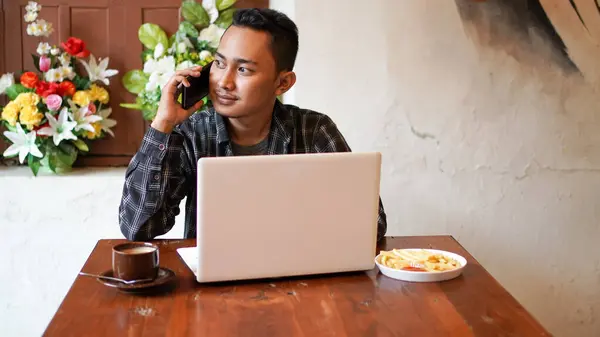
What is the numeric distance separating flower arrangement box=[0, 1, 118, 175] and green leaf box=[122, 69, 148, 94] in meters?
0.06

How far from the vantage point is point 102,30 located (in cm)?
264

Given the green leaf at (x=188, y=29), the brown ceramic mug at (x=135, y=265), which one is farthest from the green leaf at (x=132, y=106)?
the brown ceramic mug at (x=135, y=265)

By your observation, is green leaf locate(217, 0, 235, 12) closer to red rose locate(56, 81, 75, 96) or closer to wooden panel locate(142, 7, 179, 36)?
wooden panel locate(142, 7, 179, 36)

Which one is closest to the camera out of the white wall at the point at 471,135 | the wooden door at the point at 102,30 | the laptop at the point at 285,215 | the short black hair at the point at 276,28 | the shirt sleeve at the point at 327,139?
the laptop at the point at 285,215

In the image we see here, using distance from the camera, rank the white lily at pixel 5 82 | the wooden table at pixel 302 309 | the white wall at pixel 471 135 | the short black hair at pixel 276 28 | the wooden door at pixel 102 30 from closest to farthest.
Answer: the wooden table at pixel 302 309
the short black hair at pixel 276 28
the white wall at pixel 471 135
the white lily at pixel 5 82
the wooden door at pixel 102 30

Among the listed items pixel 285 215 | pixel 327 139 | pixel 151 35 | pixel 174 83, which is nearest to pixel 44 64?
pixel 151 35

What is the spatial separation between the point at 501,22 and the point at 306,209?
1.39 meters

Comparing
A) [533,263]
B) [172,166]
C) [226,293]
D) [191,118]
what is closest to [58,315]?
[226,293]

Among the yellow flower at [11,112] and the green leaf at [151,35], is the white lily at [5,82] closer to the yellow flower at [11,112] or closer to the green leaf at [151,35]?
the yellow flower at [11,112]

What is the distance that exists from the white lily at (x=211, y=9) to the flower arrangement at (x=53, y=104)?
400 mm

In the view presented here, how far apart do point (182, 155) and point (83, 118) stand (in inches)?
33.6

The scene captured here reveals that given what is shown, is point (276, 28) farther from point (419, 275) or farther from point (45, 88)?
point (45, 88)

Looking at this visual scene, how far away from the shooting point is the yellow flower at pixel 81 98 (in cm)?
249

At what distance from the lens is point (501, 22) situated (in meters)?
2.41
